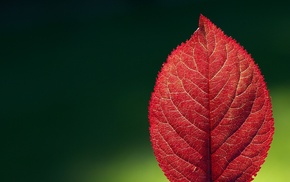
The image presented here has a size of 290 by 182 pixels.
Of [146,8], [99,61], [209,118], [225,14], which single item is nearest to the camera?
[209,118]

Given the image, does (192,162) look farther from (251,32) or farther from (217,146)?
(251,32)

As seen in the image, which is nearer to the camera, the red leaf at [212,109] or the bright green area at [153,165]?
the red leaf at [212,109]

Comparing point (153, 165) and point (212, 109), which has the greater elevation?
point (153, 165)

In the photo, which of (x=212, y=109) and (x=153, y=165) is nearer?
(x=212, y=109)

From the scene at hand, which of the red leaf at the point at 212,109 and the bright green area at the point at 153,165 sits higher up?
the bright green area at the point at 153,165

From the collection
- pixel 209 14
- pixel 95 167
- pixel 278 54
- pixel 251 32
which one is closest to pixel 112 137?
pixel 95 167

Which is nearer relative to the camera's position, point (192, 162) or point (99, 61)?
point (192, 162)

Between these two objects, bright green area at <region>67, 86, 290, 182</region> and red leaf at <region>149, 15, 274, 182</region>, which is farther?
bright green area at <region>67, 86, 290, 182</region>

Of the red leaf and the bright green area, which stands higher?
the bright green area
